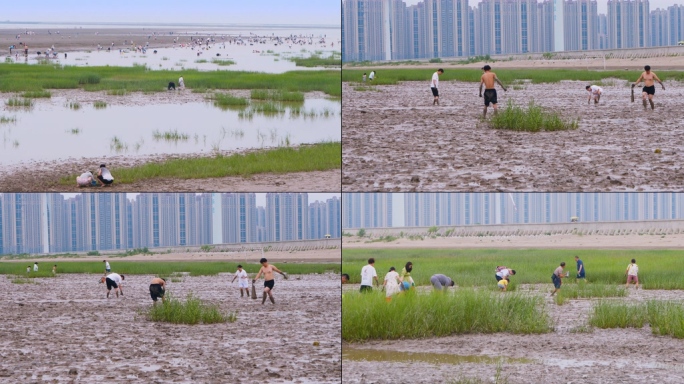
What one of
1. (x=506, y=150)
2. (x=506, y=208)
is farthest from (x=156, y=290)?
(x=506, y=208)

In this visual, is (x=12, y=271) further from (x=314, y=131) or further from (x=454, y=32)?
(x=454, y=32)

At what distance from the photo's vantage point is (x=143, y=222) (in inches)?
2697

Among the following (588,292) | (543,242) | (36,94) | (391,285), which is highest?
(36,94)

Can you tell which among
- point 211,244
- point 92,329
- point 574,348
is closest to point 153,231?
point 211,244

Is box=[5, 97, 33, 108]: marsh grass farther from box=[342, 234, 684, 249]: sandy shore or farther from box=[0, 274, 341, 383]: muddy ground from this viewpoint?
box=[342, 234, 684, 249]: sandy shore

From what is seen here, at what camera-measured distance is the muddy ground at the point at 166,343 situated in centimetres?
1255

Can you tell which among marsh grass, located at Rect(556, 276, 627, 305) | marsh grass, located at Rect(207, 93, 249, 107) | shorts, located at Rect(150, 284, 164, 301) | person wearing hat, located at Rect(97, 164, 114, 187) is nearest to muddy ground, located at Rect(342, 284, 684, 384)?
marsh grass, located at Rect(556, 276, 627, 305)

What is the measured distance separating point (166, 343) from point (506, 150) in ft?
27.1

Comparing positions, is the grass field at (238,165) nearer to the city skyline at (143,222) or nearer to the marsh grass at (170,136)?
the marsh grass at (170,136)

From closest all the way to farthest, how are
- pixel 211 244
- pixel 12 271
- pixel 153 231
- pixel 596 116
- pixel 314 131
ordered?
pixel 596 116, pixel 314 131, pixel 12 271, pixel 211 244, pixel 153 231

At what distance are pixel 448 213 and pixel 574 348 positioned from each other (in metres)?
58.6

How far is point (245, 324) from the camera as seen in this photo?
17.2 metres

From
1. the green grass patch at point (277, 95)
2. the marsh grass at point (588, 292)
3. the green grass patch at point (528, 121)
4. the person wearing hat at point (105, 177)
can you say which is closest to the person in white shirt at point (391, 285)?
the marsh grass at point (588, 292)

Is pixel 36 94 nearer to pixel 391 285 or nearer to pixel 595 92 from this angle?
pixel 595 92
